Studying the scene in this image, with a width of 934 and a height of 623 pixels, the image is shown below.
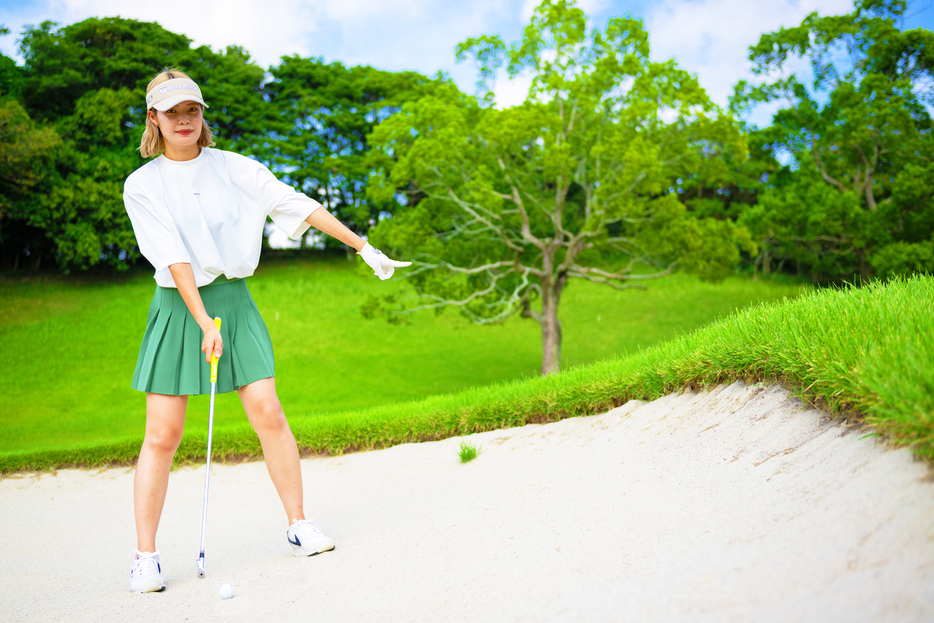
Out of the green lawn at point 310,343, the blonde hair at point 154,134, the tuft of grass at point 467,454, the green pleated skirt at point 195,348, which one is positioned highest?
the blonde hair at point 154,134

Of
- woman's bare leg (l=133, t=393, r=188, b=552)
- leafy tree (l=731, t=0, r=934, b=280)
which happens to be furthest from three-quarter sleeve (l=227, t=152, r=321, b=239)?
leafy tree (l=731, t=0, r=934, b=280)

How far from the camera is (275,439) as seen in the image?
262cm

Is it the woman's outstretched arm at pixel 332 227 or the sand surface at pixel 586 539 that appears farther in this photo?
Answer: the woman's outstretched arm at pixel 332 227

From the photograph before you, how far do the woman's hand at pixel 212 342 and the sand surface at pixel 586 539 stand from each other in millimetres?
919

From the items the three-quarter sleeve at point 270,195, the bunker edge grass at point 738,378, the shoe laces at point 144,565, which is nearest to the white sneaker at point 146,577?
the shoe laces at point 144,565

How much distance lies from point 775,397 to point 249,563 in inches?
96.3

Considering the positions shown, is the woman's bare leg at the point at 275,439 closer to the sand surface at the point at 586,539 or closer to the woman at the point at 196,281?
the woman at the point at 196,281

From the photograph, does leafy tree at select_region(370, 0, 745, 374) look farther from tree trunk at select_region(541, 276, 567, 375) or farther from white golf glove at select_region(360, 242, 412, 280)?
white golf glove at select_region(360, 242, 412, 280)

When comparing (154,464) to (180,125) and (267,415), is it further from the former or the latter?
(180,125)

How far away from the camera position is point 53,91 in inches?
797

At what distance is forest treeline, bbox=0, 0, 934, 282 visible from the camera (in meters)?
14.1

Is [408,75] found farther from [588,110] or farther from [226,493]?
[226,493]

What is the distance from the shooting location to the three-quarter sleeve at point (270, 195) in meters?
2.74

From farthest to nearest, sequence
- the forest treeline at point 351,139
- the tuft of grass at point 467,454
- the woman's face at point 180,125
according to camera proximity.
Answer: the forest treeline at point 351,139
the tuft of grass at point 467,454
the woman's face at point 180,125
